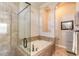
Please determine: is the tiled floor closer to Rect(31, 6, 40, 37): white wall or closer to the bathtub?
the bathtub

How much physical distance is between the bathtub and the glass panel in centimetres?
2

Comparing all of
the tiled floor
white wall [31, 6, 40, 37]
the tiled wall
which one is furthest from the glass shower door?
the tiled floor

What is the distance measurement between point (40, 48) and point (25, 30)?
291 mm

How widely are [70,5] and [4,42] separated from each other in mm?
941

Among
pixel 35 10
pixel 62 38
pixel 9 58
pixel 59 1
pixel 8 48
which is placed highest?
Result: pixel 59 1

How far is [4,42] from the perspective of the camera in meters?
1.47

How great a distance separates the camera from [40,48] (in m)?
1.47

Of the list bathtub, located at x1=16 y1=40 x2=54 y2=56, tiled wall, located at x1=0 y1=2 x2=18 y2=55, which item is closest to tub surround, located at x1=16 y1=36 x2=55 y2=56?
bathtub, located at x1=16 y1=40 x2=54 y2=56

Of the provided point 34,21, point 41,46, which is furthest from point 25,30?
point 41,46

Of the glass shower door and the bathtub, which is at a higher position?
the glass shower door

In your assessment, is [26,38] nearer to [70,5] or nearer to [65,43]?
[65,43]

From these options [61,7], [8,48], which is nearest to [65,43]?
[61,7]

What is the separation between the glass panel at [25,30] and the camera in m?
1.47

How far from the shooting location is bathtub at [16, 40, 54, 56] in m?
1.47
